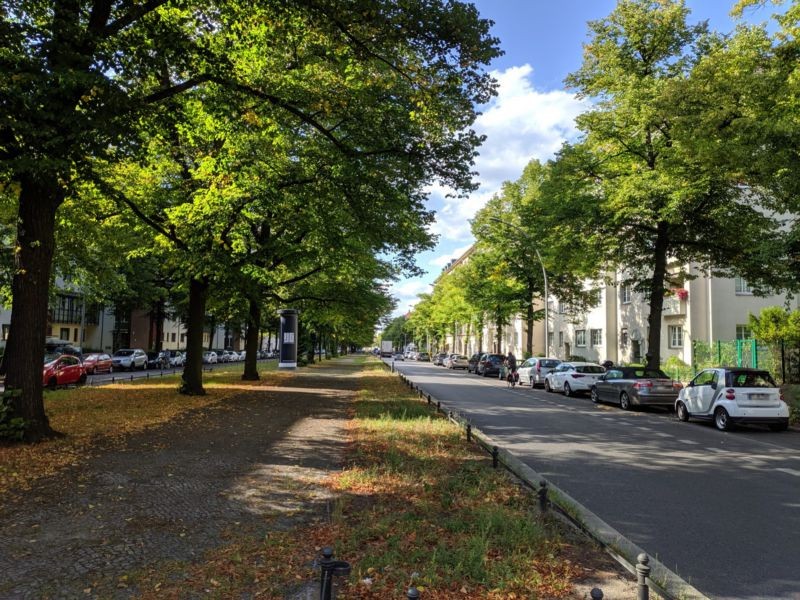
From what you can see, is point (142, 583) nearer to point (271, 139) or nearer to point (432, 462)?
point (432, 462)

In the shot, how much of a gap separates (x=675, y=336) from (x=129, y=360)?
121 feet

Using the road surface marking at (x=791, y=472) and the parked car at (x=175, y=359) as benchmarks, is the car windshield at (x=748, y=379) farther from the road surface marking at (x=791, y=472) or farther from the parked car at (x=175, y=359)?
the parked car at (x=175, y=359)

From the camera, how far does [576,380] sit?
23.9 meters

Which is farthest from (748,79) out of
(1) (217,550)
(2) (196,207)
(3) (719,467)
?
(1) (217,550)

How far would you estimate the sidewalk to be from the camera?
4492mm

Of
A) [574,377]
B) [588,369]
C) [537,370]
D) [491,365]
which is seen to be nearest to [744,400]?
[574,377]

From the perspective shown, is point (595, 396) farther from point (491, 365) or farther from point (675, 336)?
point (491, 365)

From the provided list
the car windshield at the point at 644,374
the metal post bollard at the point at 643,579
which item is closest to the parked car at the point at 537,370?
the car windshield at the point at 644,374

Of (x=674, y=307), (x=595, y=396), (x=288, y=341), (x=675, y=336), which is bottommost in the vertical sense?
(x=595, y=396)

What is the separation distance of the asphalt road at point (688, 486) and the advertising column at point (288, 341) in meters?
9.63

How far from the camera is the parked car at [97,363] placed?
35.0 m

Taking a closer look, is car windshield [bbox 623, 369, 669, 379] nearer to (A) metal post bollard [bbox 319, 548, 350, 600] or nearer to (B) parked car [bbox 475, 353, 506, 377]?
(A) metal post bollard [bbox 319, 548, 350, 600]

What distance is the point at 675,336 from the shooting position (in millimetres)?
34219

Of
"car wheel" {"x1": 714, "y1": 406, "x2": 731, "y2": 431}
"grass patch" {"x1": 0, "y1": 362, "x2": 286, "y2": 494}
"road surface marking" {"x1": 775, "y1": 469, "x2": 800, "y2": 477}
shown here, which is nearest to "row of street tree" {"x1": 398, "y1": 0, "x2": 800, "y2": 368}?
"car wheel" {"x1": 714, "y1": 406, "x2": 731, "y2": 431}
